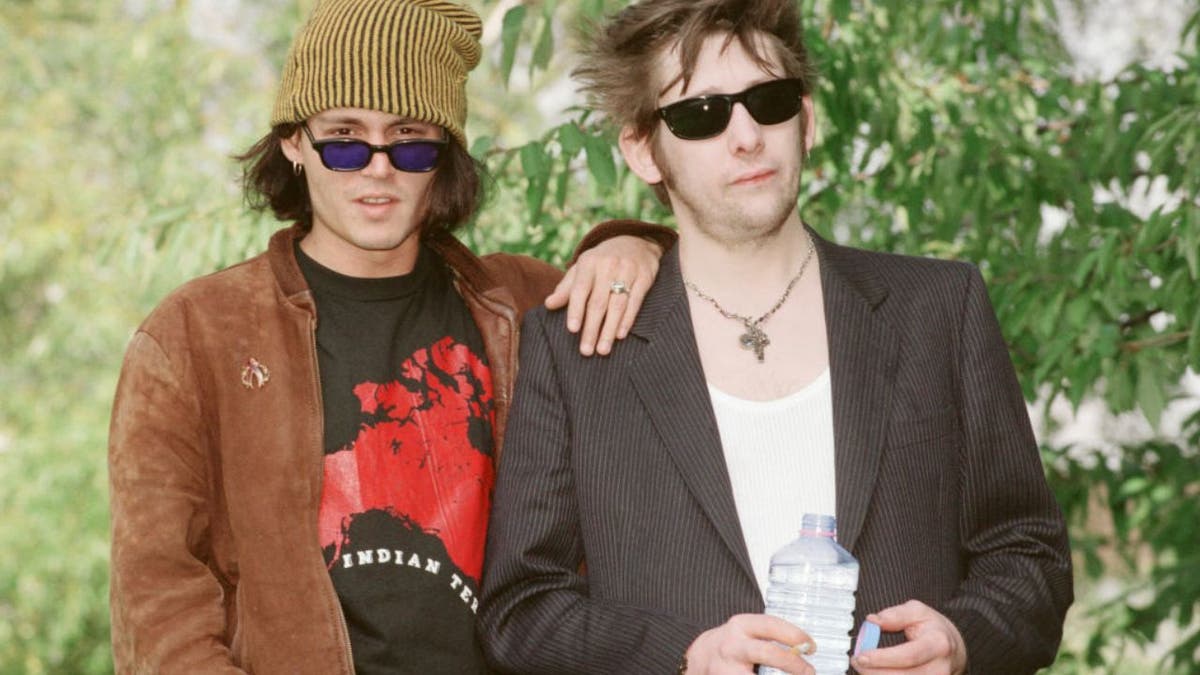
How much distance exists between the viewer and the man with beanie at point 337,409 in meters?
2.80

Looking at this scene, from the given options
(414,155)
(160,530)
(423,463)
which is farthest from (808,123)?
(160,530)

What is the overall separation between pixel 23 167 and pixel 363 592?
9588 millimetres

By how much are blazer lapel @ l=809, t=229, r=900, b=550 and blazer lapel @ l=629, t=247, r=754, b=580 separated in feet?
0.66

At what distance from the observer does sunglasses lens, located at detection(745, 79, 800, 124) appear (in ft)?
9.33

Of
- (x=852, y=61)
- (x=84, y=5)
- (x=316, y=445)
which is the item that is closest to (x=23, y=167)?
(x=84, y=5)

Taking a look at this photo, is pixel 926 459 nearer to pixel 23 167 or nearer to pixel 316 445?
pixel 316 445

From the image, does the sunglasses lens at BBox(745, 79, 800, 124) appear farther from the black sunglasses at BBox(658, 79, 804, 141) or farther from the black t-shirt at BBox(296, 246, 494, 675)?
the black t-shirt at BBox(296, 246, 494, 675)

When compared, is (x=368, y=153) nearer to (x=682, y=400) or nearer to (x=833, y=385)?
(x=682, y=400)

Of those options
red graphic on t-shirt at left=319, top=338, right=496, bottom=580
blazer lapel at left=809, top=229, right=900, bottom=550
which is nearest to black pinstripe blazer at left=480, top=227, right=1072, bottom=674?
blazer lapel at left=809, top=229, right=900, bottom=550

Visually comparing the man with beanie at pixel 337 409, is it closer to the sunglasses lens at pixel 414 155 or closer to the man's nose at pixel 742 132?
the sunglasses lens at pixel 414 155

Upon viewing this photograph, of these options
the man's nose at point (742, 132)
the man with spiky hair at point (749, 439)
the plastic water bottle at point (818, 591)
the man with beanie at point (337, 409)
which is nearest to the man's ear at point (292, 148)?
the man with beanie at point (337, 409)

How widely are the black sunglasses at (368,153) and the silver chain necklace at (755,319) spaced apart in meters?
0.59

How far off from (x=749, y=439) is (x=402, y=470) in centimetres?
68

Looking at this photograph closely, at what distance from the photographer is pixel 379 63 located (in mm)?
3006
